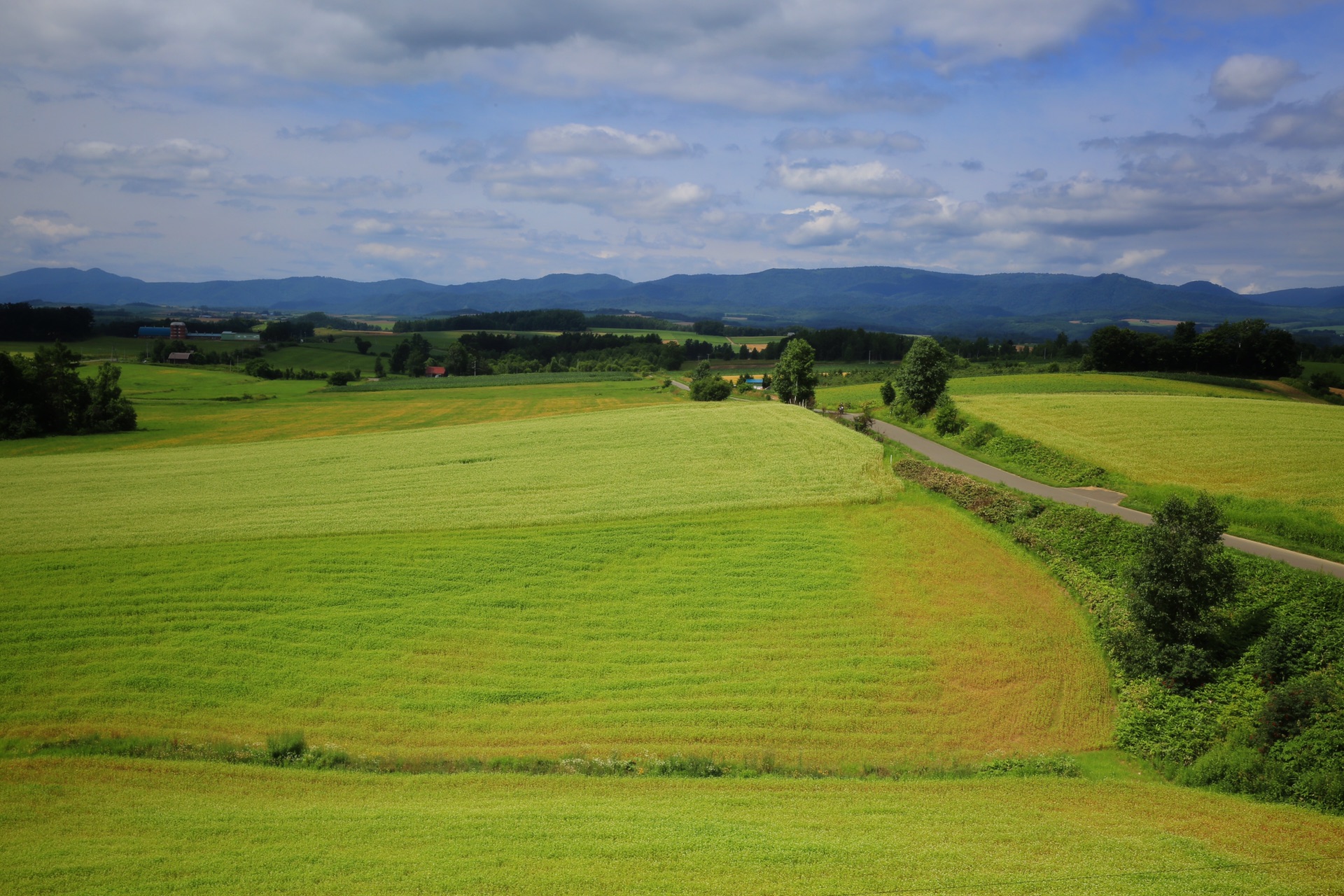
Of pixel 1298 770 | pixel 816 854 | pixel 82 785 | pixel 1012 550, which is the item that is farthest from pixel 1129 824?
pixel 82 785

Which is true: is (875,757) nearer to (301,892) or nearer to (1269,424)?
(301,892)

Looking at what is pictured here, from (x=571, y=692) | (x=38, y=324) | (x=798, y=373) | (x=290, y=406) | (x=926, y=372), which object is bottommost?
(x=571, y=692)

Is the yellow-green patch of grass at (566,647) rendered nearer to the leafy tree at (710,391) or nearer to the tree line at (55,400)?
the tree line at (55,400)

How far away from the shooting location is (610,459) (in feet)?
153

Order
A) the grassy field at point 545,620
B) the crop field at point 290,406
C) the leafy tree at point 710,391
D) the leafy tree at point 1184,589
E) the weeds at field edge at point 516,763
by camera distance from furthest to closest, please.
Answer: the leafy tree at point 710,391 < the crop field at point 290,406 < the leafy tree at point 1184,589 < the grassy field at point 545,620 < the weeds at field edge at point 516,763

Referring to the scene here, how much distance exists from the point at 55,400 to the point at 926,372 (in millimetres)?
71905

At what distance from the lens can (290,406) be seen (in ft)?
281

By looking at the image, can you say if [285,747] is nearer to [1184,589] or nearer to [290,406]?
[1184,589]

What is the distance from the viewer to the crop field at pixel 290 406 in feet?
202

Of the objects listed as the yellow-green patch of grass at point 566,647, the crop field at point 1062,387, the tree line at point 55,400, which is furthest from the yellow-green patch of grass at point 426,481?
the crop field at point 1062,387

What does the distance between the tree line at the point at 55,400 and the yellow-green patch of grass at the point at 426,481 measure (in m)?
13.6

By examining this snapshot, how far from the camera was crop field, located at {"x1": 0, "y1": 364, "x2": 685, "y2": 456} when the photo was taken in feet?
202

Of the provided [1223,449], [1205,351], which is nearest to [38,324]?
[1223,449]

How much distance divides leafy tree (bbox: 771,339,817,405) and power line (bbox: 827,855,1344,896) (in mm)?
70079
